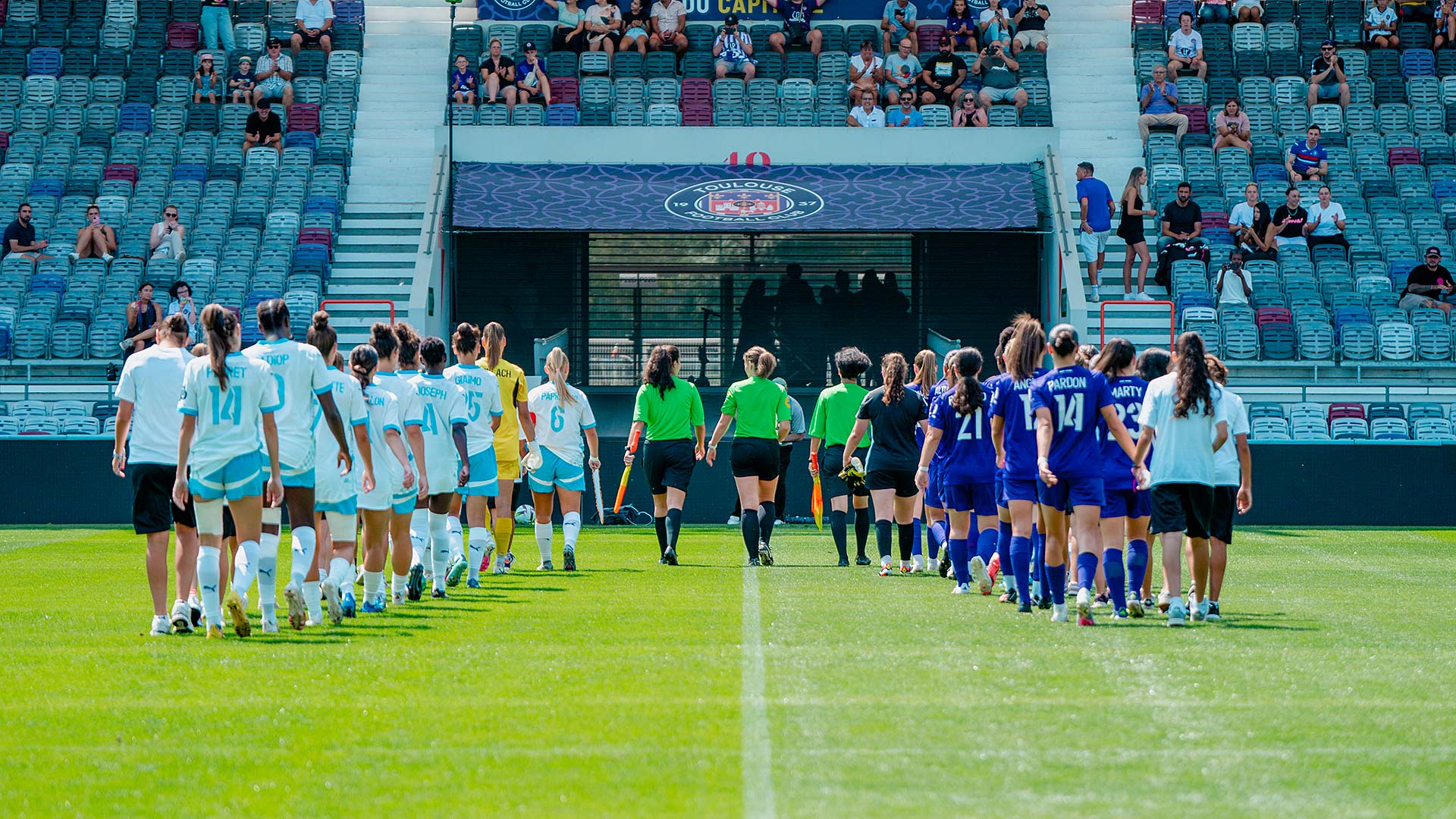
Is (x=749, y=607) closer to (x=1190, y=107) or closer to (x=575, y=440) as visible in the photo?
(x=575, y=440)

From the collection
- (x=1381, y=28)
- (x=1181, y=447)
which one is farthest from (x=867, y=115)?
(x=1181, y=447)

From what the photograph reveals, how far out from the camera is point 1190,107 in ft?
96.3

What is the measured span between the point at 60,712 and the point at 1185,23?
2620 cm

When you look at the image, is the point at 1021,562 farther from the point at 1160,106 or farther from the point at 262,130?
the point at 262,130

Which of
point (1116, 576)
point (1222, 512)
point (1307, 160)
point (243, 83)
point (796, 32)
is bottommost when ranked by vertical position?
point (1116, 576)

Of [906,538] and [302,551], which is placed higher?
[302,551]

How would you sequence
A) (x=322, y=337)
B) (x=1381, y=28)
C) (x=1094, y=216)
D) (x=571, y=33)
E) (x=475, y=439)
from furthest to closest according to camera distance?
1. (x=1381, y=28)
2. (x=571, y=33)
3. (x=1094, y=216)
4. (x=475, y=439)
5. (x=322, y=337)

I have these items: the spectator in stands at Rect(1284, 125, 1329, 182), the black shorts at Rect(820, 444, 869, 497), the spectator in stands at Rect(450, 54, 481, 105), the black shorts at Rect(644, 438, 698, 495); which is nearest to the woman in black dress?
the spectator in stands at Rect(1284, 125, 1329, 182)

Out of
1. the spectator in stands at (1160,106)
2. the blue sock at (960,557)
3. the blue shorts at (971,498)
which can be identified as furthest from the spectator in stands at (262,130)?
the blue sock at (960,557)

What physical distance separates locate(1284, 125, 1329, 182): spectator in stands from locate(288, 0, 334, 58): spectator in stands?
1642 centimetres

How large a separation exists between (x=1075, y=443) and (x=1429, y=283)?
17291 mm

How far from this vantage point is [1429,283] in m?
25.5

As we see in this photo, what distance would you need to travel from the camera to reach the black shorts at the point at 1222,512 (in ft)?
35.6

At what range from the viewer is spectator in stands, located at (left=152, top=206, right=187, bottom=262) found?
2589cm
